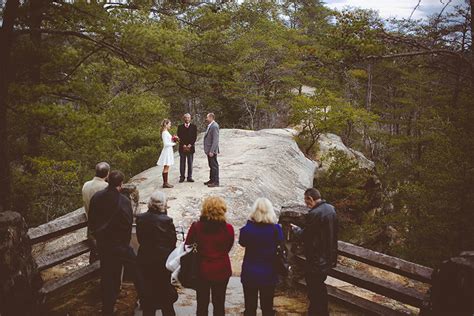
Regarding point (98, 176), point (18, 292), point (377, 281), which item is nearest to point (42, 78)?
point (98, 176)

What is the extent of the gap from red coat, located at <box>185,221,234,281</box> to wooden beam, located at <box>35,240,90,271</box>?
89.4 inches

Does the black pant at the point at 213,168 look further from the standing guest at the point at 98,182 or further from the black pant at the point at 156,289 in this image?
the black pant at the point at 156,289

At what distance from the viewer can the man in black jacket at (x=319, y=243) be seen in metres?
5.06

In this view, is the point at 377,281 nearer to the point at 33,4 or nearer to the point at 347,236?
the point at 33,4

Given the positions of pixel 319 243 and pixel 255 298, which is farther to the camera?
pixel 319 243

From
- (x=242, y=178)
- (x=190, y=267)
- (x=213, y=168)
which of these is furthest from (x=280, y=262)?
(x=242, y=178)

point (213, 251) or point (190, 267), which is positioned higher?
point (213, 251)

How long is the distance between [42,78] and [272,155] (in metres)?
9.40

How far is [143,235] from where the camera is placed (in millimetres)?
4848

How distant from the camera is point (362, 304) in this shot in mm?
5824

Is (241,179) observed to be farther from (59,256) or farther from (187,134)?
(59,256)

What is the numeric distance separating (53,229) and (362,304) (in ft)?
14.3

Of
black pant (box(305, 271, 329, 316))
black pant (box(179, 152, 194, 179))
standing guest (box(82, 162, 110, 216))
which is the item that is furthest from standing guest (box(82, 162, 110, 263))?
black pant (box(179, 152, 194, 179))

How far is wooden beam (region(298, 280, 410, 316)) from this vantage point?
559 cm
